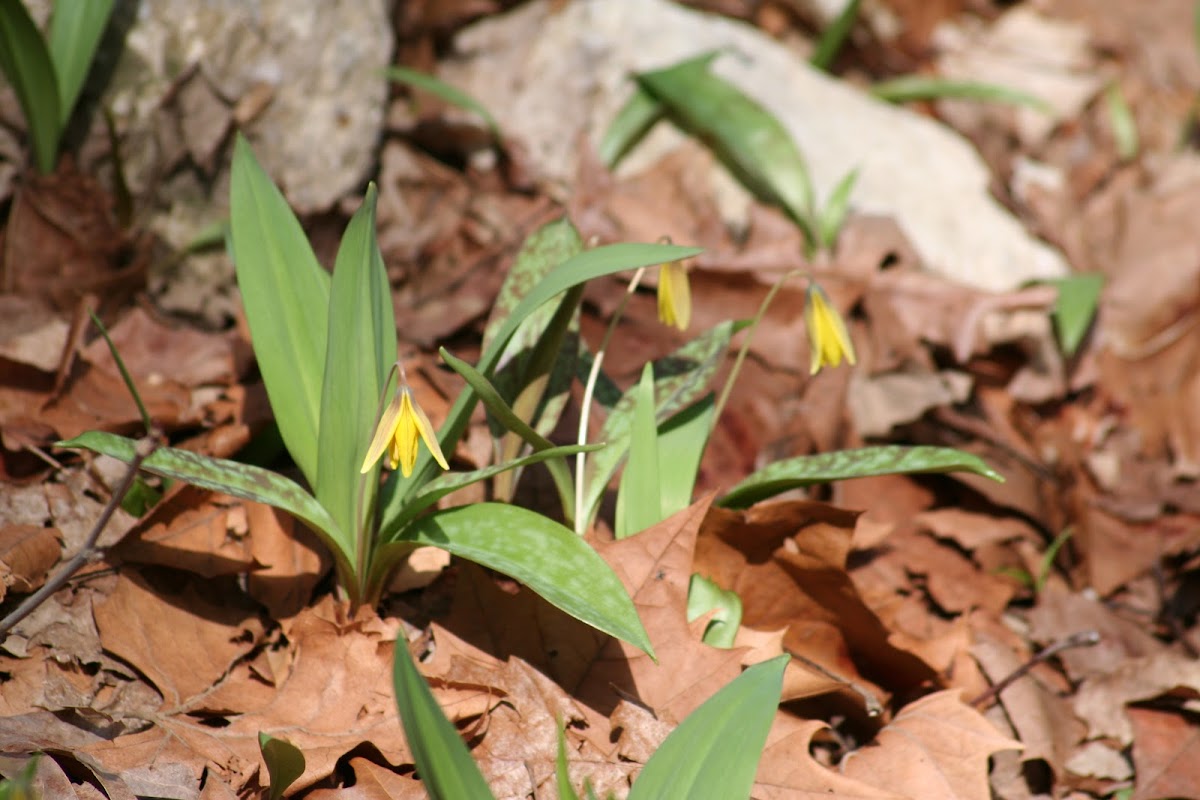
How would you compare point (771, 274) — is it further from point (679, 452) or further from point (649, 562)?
point (649, 562)

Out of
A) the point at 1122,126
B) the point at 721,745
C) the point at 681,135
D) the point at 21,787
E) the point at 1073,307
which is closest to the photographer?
the point at 21,787

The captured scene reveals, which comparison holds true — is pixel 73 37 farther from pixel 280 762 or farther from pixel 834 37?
pixel 834 37

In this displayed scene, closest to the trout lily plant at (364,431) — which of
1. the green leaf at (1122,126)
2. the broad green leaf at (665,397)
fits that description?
the broad green leaf at (665,397)

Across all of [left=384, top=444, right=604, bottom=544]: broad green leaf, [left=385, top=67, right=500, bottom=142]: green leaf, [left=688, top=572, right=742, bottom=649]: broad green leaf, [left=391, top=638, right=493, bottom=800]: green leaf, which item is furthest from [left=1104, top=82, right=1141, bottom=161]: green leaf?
[left=391, top=638, right=493, bottom=800]: green leaf

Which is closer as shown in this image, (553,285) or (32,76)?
(553,285)

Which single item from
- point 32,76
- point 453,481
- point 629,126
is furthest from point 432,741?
point 629,126

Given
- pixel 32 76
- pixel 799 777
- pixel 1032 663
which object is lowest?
pixel 1032 663

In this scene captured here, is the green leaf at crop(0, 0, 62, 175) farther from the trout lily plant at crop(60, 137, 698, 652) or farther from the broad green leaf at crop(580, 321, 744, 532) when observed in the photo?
the broad green leaf at crop(580, 321, 744, 532)
